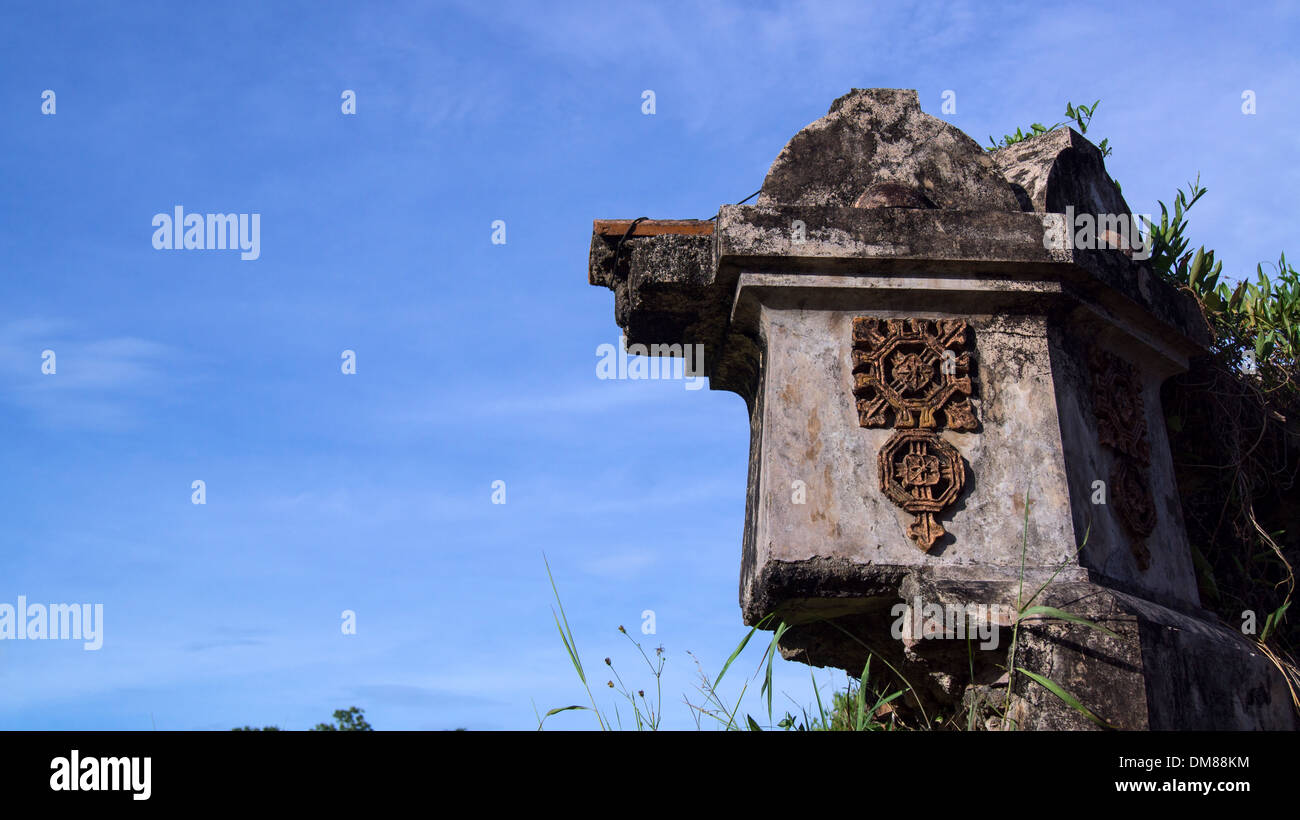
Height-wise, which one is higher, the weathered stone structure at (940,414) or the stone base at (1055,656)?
the weathered stone structure at (940,414)

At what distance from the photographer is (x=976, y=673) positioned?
13.2 ft

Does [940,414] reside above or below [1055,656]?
above

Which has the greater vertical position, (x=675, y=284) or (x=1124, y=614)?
(x=675, y=284)

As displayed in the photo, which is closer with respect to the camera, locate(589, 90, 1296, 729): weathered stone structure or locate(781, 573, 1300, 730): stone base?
locate(781, 573, 1300, 730): stone base

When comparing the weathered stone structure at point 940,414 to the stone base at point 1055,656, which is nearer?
the stone base at point 1055,656

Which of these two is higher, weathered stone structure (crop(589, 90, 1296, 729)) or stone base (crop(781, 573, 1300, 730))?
weathered stone structure (crop(589, 90, 1296, 729))

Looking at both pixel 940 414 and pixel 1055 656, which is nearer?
pixel 1055 656

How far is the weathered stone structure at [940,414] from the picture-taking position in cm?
398

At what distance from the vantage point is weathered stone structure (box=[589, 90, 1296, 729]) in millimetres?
3977

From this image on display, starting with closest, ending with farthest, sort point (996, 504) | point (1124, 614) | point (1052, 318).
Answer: point (1124, 614) → point (996, 504) → point (1052, 318)

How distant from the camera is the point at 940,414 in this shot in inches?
166
